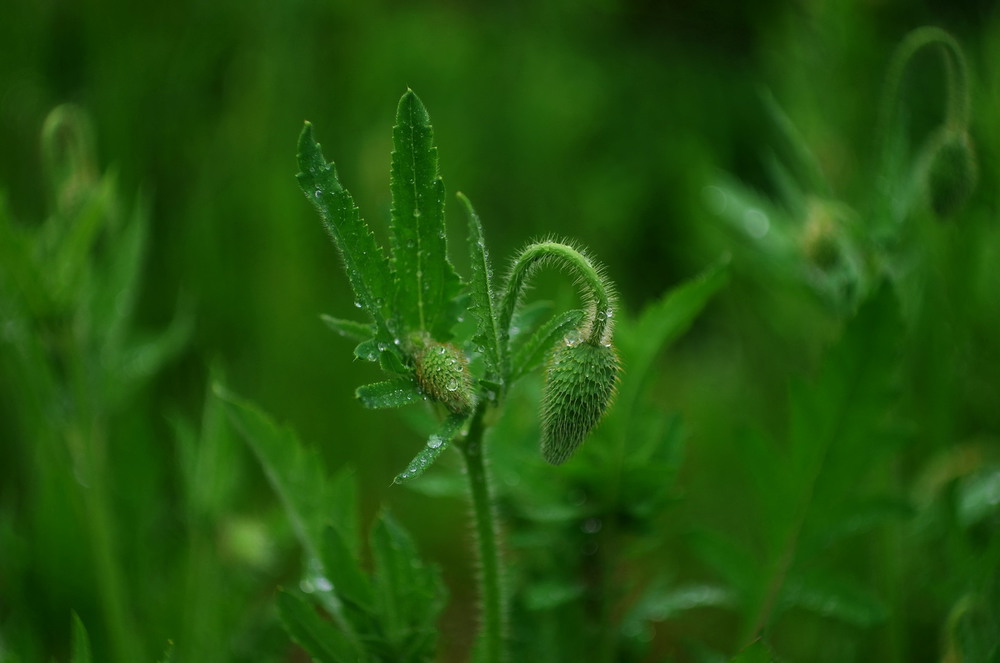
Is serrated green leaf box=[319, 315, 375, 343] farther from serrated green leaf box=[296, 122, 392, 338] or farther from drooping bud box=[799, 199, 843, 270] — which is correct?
drooping bud box=[799, 199, 843, 270]

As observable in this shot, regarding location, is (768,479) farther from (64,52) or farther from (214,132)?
(64,52)

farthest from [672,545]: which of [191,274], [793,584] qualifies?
[191,274]

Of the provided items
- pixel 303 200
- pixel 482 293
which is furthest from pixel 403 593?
pixel 303 200

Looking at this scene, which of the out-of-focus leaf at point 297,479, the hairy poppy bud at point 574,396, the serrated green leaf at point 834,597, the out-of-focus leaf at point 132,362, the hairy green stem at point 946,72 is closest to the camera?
the hairy poppy bud at point 574,396

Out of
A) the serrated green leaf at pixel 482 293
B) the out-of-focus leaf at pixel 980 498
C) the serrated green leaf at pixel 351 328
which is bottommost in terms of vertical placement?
the serrated green leaf at pixel 351 328

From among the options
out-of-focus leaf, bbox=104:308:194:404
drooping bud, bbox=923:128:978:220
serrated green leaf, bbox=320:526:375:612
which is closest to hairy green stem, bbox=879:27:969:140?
drooping bud, bbox=923:128:978:220

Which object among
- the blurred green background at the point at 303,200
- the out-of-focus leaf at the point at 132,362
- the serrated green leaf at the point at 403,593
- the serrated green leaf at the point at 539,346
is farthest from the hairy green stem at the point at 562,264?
the out-of-focus leaf at the point at 132,362

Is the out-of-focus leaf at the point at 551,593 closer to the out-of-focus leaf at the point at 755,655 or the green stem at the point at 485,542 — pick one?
the green stem at the point at 485,542
